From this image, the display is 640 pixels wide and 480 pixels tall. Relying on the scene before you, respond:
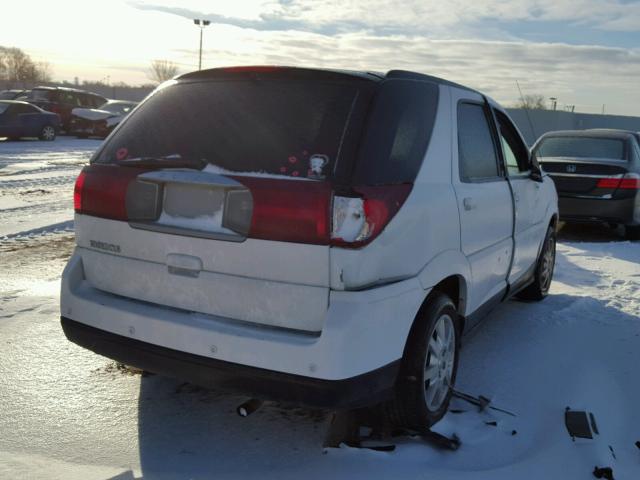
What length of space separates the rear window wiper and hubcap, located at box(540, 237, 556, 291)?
12.4ft

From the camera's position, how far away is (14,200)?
A: 992 cm

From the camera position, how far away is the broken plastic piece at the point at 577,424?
10.6 ft

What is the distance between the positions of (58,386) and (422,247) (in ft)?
7.09

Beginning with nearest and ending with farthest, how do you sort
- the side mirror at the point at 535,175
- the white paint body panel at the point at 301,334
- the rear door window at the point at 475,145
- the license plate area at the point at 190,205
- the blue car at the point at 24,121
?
the white paint body panel at the point at 301,334 → the license plate area at the point at 190,205 → the rear door window at the point at 475,145 → the side mirror at the point at 535,175 → the blue car at the point at 24,121

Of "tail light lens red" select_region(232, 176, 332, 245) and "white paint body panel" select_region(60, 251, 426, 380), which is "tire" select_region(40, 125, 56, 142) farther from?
"tail light lens red" select_region(232, 176, 332, 245)

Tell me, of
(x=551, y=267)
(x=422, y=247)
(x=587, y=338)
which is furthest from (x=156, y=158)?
(x=551, y=267)

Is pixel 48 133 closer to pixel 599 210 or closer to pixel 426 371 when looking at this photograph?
pixel 599 210

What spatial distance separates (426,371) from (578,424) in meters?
0.83


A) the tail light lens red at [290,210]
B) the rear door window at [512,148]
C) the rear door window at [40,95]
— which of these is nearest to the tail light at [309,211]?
the tail light lens red at [290,210]

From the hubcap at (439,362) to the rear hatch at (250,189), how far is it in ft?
2.74

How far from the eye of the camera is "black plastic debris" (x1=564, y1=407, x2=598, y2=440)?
3.22 meters

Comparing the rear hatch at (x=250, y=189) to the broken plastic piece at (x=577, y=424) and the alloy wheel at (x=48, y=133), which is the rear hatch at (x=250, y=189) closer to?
the broken plastic piece at (x=577, y=424)

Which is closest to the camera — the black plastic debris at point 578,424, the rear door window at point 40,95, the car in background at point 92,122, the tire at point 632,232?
the black plastic debris at point 578,424

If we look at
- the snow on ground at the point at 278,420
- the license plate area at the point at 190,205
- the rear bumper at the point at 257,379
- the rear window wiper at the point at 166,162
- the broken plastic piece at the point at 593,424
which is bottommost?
the snow on ground at the point at 278,420
